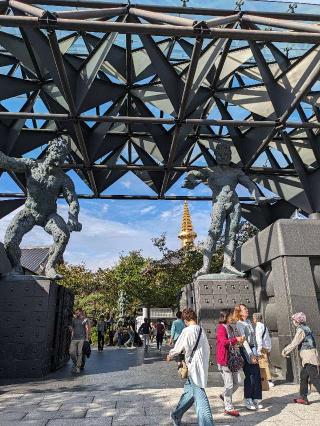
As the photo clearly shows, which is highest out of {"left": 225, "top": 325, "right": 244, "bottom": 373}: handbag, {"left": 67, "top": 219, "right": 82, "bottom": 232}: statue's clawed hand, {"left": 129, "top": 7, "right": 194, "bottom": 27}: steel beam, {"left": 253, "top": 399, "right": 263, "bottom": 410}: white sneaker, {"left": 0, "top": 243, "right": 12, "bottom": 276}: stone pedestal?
{"left": 129, "top": 7, "right": 194, "bottom": 27}: steel beam

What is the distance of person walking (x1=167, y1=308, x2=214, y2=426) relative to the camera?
3936 mm

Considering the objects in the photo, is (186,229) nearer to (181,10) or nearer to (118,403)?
(181,10)

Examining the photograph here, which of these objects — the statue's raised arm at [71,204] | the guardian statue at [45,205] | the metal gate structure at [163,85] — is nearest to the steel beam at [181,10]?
the metal gate structure at [163,85]

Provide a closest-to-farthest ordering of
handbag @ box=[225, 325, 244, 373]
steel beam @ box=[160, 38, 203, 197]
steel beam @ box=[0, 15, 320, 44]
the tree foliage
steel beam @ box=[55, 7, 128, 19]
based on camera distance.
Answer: handbag @ box=[225, 325, 244, 373] → steel beam @ box=[0, 15, 320, 44] → steel beam @ box=[55, 7, 128, 19] → steel beam @ box=[160, 38, 203, 197] → the tree foliage

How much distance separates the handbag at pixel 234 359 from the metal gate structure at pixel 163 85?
5552mm

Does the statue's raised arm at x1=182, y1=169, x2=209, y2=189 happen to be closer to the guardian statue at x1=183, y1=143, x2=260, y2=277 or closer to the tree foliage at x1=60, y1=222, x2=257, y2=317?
the guardian statue at x1=183, y1=143, x2=260, y2=277

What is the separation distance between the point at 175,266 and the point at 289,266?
20054mm

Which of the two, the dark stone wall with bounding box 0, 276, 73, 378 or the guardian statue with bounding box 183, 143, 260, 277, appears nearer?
the dark stone wall with bounding box 0, 276, 73, 378

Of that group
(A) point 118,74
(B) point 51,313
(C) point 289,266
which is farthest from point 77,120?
(C) point 289,266

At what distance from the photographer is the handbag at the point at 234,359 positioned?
4.98 metres

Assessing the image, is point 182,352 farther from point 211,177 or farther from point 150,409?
point 211,177

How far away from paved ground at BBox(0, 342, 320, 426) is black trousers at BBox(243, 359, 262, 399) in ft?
0.70

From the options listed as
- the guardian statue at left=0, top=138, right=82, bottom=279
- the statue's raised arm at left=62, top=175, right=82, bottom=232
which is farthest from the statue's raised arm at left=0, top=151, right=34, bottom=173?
the statue's raised arm at left=62, top=175, right=82, bottom=232

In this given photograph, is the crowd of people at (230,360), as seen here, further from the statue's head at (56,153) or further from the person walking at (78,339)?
the statue's head at (56,153)
